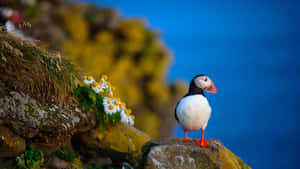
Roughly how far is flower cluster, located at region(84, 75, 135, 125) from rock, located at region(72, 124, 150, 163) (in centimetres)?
28

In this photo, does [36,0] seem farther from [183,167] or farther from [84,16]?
[183,167]

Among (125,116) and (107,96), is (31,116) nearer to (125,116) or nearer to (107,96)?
(107,96)

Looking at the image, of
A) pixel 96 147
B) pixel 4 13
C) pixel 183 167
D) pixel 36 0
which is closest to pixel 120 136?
pixel 96 147

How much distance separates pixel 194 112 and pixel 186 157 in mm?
593

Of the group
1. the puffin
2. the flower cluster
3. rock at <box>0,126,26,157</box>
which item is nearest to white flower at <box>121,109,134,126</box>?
the flower cluster

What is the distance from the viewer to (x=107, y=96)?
489cm

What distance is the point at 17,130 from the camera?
12.4 ft

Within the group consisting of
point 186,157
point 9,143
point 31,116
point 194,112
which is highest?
point 31,116

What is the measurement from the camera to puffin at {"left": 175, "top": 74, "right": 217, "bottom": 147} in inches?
162

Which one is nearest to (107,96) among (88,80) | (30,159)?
(88,80)

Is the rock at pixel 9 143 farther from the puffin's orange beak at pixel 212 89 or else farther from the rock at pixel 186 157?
the puffin's orange beak at pixel 212 89

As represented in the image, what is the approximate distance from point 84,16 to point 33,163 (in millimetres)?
11289

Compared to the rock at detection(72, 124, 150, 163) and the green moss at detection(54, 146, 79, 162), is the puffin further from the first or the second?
the green moss at detection(54, 146, 79, 162)

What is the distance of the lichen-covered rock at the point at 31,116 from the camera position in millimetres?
3705
